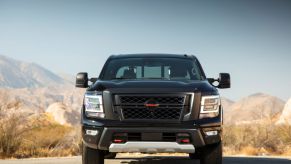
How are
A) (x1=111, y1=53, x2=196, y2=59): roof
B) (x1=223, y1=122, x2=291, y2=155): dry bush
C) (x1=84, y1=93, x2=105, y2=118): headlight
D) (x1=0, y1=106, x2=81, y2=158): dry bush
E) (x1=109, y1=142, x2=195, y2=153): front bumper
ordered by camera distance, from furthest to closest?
1. (x1=223, y1=122, x2=291, y2=155): dry bush
2. (x1=0, y1=106, x2=81, y2=158): dry bush
3. (x1=111, y1=53, x2=196, y2=59): roof
4. (x1=84, y1=93, x2=105, y2=118): headlight
5. (x1=109, y1=142, x2=195, y2=153): front bumper

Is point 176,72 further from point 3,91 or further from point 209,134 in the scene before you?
point 3,91

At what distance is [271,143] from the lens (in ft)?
60.3

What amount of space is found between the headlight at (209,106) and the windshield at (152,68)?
130 cm

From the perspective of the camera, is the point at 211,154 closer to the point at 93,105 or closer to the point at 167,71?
the point at 93,105

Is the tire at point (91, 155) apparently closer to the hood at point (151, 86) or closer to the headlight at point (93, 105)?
the headlight at point (93, 105)

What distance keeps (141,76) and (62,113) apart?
68.0 metres

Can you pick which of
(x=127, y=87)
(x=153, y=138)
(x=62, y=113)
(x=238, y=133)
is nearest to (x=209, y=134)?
(x=153, y=138)

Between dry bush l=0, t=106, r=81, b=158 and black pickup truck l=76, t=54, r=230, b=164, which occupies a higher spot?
black pickup truck l=76, t=54, r=230, b=164

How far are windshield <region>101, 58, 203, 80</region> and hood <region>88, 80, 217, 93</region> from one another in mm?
1042

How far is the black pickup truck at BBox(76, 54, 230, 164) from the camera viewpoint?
23.8ft

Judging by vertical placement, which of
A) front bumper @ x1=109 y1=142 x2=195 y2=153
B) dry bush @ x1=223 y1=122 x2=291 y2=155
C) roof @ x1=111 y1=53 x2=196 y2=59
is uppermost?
roof @ x1=111 y1=53 x2=196 y2=59

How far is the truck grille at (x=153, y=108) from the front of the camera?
7.42 m

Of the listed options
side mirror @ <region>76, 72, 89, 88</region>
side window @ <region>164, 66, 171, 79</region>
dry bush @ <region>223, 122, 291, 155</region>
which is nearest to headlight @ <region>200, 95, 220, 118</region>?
side window @ <region>164, 66, 171, 79</region>

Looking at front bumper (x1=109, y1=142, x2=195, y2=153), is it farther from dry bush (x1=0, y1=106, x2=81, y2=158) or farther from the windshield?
dry bush (x1=0, y1=106, x2=81, y2=158)
